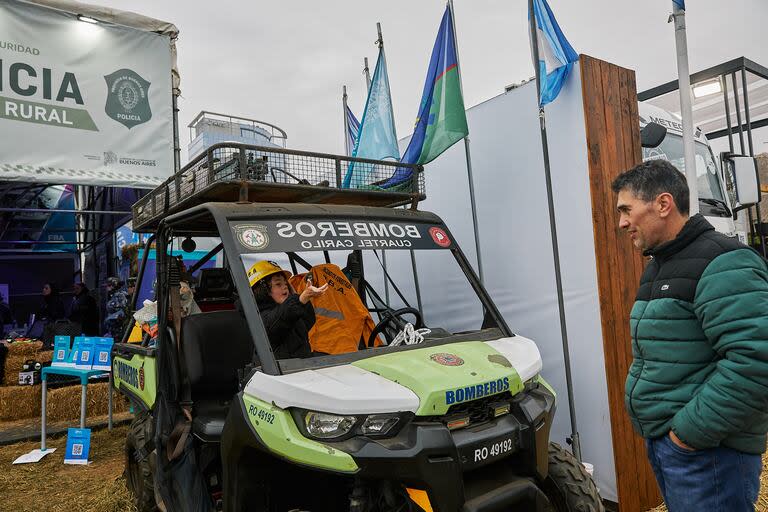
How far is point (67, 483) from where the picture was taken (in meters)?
4.91

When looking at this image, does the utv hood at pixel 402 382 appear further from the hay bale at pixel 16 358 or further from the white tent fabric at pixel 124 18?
the hay bale at pixel 16 358

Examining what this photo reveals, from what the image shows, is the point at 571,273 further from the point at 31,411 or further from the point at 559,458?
the point at 31,411

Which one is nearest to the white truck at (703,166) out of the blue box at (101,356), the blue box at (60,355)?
the blue box at (101,356)

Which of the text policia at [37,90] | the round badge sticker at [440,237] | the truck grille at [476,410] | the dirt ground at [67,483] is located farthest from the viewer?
the text policia at [37,90]

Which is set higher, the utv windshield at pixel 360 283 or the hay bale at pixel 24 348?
the utv windshield at pixel 360 283

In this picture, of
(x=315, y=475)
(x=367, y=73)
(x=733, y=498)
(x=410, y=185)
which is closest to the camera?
(x=733, y=498)

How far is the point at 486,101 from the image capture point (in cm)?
461

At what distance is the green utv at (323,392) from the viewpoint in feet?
6.48

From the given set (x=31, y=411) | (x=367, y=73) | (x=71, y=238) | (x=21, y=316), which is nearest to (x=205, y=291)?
(x=367, y=73)

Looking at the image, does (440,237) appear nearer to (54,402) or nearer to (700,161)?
(700,161)

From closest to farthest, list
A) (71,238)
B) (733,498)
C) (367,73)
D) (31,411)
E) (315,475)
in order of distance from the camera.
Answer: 1. (733,498)
2. (315,475)
3. (367,73)
4. (31,411)
5. (71,238)

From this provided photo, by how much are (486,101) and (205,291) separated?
3.00 m

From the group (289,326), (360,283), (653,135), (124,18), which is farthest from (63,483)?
(653,135)

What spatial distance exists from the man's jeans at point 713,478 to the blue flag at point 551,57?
2.66 meters
